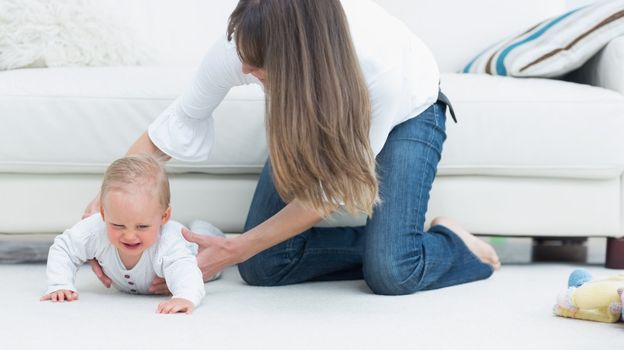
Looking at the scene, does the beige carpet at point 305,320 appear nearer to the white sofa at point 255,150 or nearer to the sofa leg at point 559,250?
the white sofa at point 255,150

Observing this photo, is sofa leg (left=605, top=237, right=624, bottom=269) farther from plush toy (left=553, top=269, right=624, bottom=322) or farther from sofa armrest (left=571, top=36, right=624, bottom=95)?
plush toy (left=553, top=269, right=624, bottom=322)

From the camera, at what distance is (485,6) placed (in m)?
2.70

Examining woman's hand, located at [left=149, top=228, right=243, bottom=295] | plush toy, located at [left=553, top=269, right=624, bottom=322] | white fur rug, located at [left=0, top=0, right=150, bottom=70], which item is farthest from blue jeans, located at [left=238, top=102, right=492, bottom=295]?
white fur rug, located at [left=0, top=0, right=150, bottom=70]

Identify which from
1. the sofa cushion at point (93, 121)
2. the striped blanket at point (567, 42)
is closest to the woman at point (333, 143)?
the sofa cushion at point (93, 121)

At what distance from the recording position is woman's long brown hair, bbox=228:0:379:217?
146 cm

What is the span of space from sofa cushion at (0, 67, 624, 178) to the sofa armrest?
0.17 ft

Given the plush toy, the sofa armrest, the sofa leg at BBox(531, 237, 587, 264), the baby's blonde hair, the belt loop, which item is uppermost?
the sofa armrest

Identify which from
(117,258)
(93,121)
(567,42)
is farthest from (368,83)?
(567,42)

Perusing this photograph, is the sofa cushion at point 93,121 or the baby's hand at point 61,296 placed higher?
the sofa cushion at point 93,121

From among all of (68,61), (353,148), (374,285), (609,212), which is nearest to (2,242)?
(68,61)

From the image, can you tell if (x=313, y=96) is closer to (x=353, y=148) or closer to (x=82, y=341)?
(x=353, y=148)

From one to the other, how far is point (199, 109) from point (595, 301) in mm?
811

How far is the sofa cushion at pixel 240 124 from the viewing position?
2.01 meters

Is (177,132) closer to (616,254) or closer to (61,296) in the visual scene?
(61,296)
